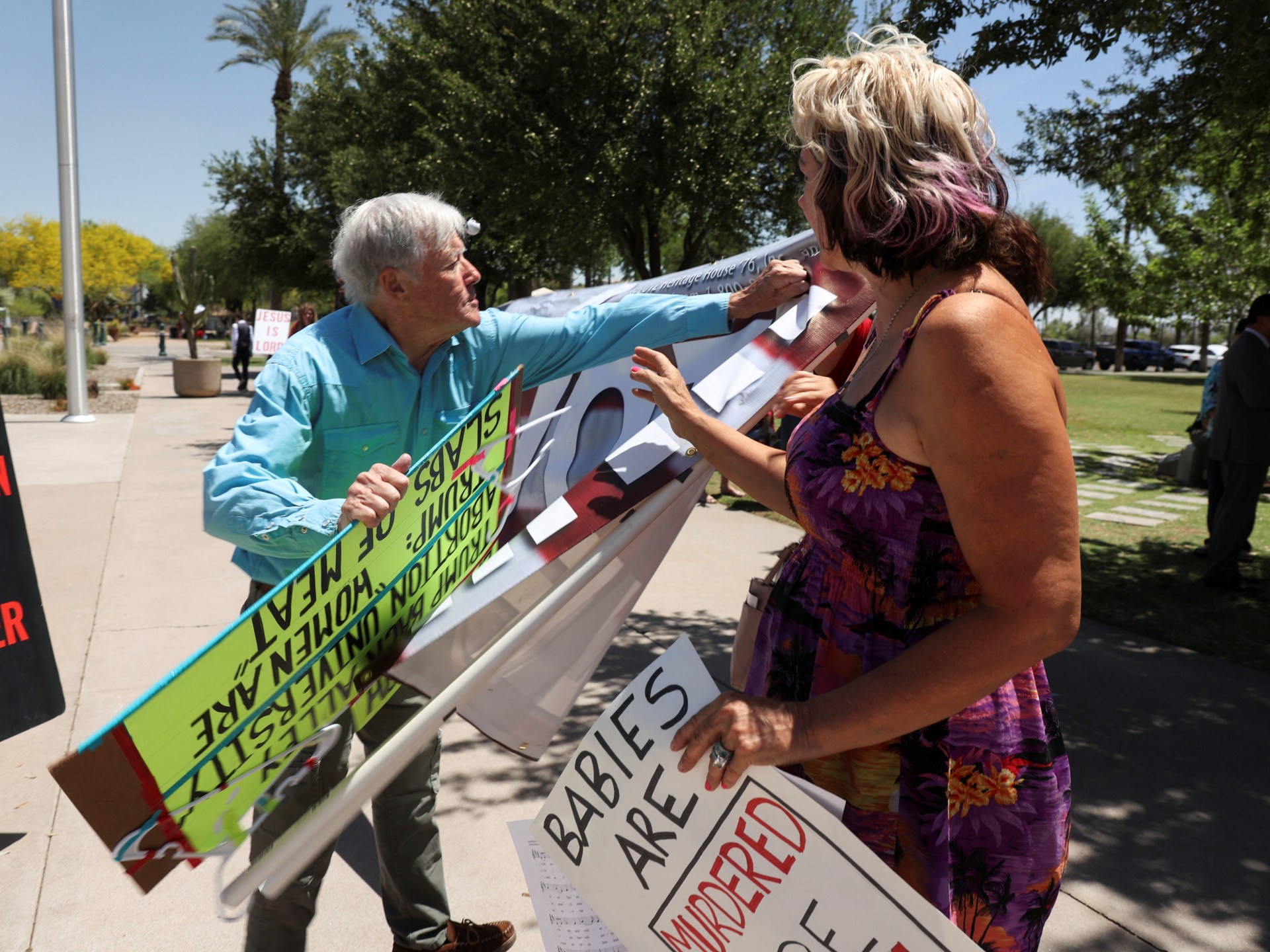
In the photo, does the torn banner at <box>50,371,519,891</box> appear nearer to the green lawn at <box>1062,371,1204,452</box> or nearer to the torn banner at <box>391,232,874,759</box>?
the torn banner at <box>391,232,874,759</box>

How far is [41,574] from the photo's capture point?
6.88 m

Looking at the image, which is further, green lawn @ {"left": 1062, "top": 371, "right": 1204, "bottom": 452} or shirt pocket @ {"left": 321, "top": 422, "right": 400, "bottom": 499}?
green lawn @ {"left": 1062, "top": 371, "right": 1204, "bottom": 452}

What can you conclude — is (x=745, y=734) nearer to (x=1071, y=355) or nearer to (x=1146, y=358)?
(x=1071, y=355)

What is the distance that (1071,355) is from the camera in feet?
164

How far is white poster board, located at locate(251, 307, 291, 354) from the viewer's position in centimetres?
1343

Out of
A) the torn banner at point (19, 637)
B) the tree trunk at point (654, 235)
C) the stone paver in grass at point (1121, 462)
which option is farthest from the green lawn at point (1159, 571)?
the torn banner at point (19, 637)

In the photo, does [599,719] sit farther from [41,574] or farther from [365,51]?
[365,51]

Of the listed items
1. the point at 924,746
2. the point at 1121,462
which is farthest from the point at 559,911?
the point at 1121,462

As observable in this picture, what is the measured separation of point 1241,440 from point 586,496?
687cm

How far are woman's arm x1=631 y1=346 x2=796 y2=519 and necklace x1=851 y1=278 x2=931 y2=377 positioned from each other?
22 cm

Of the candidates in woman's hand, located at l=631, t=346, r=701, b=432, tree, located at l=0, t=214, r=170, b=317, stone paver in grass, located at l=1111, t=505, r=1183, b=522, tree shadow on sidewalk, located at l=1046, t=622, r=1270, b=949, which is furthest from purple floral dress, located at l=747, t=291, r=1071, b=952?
tree, located at l=0, t=214, r=170, b=317

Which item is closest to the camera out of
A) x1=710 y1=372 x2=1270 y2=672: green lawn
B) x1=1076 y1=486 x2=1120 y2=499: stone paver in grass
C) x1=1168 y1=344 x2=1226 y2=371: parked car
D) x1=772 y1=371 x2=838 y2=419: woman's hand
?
x1=772 y1=371 x2=838 y2=419: woman's hand

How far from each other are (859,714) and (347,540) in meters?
0.82

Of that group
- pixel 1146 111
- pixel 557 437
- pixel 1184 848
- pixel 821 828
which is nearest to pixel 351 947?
pixel 557 437
